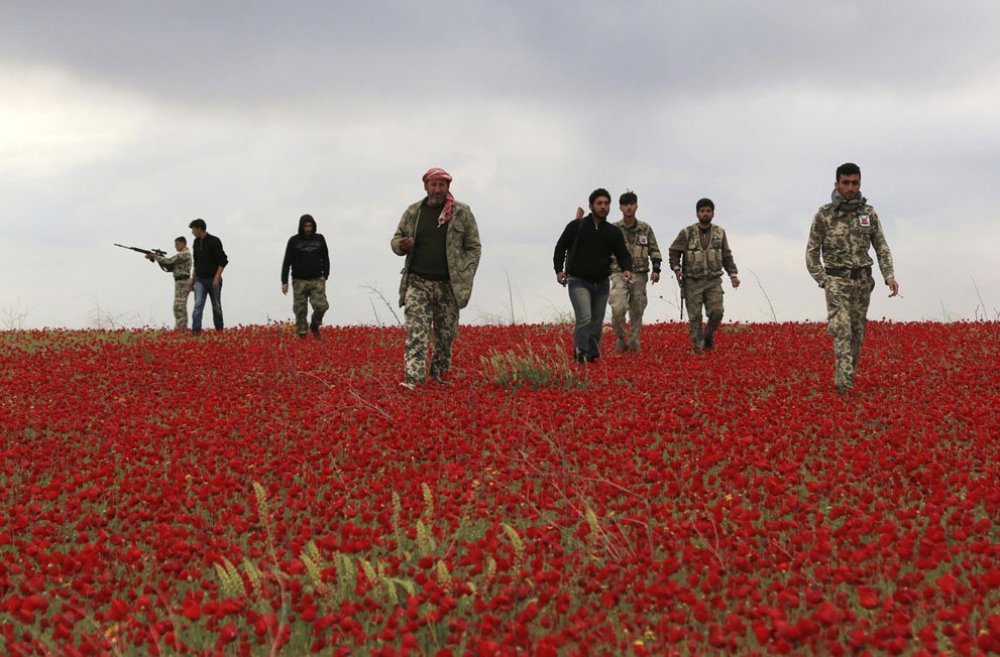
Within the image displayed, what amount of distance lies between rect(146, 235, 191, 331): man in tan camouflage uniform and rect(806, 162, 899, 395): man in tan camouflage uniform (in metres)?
14.5

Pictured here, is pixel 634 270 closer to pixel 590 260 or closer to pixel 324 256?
pixel 590 260

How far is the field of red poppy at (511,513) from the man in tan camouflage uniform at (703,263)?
239 centimetres

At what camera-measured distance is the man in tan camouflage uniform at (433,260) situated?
453 inches

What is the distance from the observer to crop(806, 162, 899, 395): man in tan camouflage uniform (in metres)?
10.9

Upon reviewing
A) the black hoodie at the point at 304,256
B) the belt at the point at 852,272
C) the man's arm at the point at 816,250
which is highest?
the black hoodie at the point at 304,256

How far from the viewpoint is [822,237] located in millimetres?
11141

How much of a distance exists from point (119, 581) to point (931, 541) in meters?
4.33

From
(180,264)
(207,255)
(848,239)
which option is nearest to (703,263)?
(848,239)

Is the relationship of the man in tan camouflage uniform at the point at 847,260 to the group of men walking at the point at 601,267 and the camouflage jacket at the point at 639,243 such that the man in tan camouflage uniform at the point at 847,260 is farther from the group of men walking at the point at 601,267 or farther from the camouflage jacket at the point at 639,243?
the camouflage jacket at the point at 639,243

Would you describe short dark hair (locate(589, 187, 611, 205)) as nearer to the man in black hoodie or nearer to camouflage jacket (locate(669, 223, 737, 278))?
camouflage jacket (locate(669, 223, 737, 278))

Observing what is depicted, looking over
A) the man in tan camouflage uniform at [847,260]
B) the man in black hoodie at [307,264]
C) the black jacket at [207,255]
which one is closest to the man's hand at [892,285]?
the man in tan camouflage uniform at [847,260]

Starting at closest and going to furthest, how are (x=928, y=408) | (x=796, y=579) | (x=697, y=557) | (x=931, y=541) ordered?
(x=796, y=579) → (x=931, y=541) → (x=697, y=557) → (x=928, y=408)

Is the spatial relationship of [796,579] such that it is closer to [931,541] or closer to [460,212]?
[931,541]

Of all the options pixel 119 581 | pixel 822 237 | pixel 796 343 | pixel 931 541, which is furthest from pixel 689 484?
pixel 796 343
